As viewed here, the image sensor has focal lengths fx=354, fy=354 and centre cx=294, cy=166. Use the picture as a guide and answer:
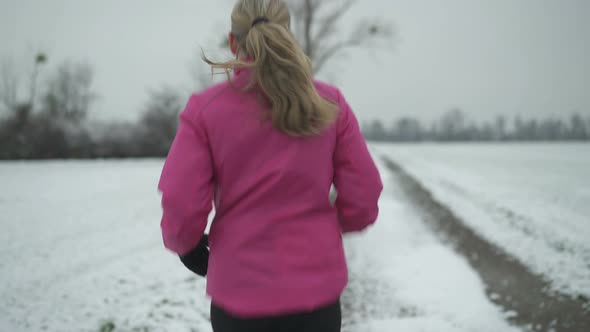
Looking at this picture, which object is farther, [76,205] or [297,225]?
[76,205]

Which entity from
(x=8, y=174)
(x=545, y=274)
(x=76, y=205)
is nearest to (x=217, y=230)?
(x=545, y=274)

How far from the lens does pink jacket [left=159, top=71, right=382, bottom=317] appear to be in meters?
1.23

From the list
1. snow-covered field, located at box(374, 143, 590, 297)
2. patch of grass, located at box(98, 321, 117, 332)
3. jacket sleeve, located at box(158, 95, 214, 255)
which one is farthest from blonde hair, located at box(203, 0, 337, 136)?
snow-covered field, located at box(374, 143, 590, 297)

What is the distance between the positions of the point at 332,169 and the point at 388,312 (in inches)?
113

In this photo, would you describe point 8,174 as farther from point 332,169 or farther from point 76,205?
point 332,169

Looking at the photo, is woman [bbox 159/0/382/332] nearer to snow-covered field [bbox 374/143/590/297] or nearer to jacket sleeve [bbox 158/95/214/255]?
jacket sleeve [bbox 158/95/214/255]

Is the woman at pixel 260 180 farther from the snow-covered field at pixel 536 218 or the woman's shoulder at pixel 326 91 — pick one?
the snow-covered field at pixel 536 218

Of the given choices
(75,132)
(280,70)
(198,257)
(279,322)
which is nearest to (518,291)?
(279,322)

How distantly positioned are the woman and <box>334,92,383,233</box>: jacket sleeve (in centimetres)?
9

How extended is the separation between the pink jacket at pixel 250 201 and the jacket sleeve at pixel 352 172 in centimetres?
10

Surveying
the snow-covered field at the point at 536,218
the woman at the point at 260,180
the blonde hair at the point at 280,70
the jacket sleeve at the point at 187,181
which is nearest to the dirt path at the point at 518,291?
the snow-covered field at the point at 536,218

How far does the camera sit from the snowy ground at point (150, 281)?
3.52m

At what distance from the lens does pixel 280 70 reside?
123cm

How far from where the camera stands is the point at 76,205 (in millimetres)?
9359
